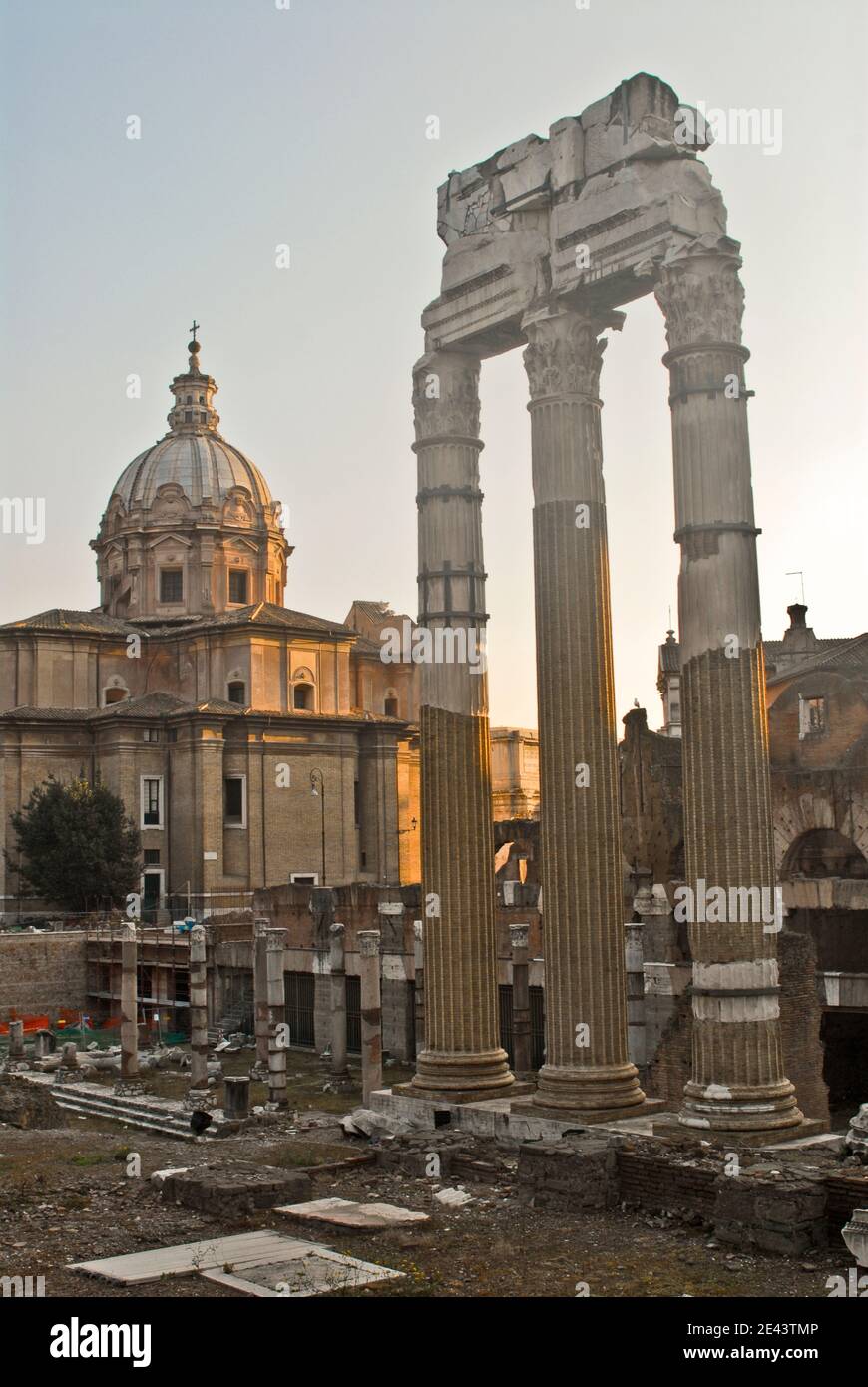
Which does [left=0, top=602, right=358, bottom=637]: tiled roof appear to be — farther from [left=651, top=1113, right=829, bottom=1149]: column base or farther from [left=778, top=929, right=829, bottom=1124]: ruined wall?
[left=651, top=1113, right=829, bottom=1149]: column base

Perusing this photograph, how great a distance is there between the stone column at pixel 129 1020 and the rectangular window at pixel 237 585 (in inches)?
→ 1003

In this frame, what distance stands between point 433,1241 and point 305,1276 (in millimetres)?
1619

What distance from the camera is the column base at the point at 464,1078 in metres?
17.0

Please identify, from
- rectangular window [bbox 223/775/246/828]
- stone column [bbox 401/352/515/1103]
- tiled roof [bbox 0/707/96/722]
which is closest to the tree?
tiled roof [bbox 0/707/96/722]

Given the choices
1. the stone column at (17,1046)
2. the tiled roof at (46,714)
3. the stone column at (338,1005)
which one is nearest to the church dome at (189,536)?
the tiled roof at (46,714)

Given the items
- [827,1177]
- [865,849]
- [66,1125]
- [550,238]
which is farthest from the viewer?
[865,849]

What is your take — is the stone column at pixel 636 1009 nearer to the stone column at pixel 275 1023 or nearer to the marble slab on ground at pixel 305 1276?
the stone column at pixel 275 1023

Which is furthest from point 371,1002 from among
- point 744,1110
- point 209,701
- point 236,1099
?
point 209,701

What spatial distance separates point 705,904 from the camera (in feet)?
47.2

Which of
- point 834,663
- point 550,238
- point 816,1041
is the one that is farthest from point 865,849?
point 550,238

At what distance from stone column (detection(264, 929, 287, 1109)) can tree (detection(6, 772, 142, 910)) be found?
15712mm

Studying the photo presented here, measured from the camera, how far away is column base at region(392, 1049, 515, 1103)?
55.9 feet
